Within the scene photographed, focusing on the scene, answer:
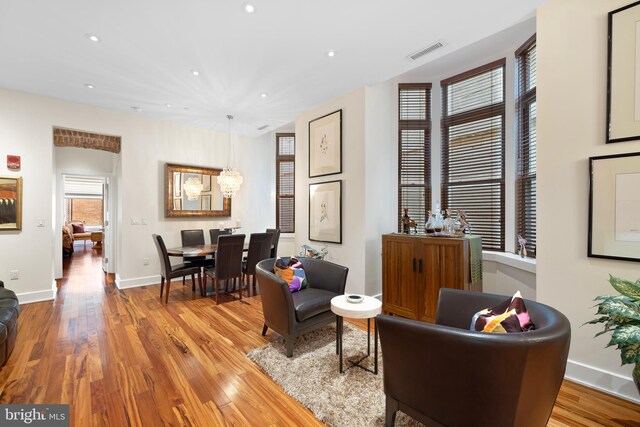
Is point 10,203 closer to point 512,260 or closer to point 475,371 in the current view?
point 475,371

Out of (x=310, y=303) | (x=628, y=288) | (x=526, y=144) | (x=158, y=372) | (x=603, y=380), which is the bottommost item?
(x=158, y=372)

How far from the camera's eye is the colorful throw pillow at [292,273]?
116 inches

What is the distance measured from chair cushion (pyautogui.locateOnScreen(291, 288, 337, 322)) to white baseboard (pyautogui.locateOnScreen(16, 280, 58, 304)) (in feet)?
13.3

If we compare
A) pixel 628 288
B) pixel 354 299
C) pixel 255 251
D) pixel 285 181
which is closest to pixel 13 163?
pixel 255 251

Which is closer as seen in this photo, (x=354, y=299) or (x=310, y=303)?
(x=354, y=299)

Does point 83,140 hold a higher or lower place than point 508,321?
higher

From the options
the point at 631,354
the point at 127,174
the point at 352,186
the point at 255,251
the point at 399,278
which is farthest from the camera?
the point at 127,174

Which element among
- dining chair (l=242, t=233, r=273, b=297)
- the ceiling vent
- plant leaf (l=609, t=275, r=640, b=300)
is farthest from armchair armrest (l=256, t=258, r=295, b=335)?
the ceiling vent

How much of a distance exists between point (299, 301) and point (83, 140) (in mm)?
4627

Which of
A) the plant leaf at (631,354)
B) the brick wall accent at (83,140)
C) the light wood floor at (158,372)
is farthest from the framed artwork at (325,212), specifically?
the brick wall accent at (83,140)

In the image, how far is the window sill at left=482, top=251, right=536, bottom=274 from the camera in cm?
281

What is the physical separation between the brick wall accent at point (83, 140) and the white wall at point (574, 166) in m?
5.99

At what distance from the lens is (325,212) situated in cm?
438

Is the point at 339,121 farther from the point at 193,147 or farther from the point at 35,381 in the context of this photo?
the point at 35,381
